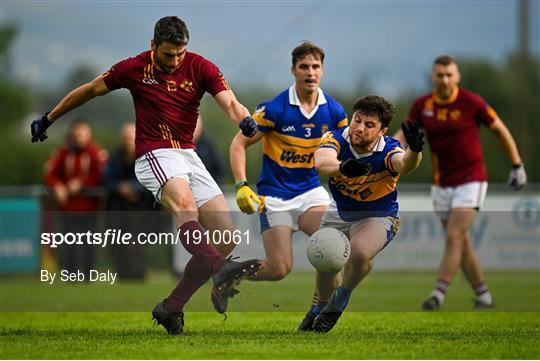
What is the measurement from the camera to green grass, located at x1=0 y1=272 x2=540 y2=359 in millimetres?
7164

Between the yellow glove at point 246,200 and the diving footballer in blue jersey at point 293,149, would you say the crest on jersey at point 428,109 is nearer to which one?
the diving footballer in blue jersey at point 293,149

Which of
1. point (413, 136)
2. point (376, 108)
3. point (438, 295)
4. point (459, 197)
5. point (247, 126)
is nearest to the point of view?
point (413, 136)

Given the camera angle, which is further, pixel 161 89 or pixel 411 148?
pixel 161 89

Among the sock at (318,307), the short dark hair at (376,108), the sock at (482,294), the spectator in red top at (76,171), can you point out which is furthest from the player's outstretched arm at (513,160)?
the spectator in red top at (76,171)

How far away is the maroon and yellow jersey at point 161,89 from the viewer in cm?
823

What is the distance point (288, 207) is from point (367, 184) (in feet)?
3.70

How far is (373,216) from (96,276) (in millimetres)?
2729

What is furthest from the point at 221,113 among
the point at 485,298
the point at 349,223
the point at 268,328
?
the point at 349,223

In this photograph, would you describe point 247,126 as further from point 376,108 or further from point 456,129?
point 456,129

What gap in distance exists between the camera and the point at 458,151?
37.8ft

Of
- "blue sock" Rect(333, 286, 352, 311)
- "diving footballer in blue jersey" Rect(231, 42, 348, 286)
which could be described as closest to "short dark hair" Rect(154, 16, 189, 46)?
"diving footballer in blue jersey" Rect(231, 42, 348, 286)

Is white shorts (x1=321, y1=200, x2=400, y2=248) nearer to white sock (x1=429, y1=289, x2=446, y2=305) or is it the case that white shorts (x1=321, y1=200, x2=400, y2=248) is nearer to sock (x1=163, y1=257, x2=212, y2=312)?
sock (x1=163, y1=257, x2=212, y2=312)

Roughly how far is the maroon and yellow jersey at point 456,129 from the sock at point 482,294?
113 centimetres

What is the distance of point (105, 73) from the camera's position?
8.32 meters
